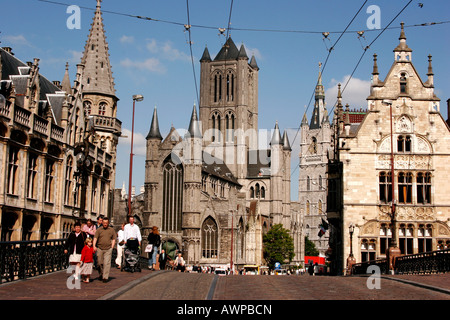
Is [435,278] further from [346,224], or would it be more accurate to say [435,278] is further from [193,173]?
[193,173]

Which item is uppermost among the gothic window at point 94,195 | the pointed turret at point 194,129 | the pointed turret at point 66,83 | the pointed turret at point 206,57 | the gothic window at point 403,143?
the pointed turret at point 206,57

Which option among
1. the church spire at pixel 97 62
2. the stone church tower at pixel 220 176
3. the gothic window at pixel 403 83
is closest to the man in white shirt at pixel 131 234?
the gothic window at pixel 403 83

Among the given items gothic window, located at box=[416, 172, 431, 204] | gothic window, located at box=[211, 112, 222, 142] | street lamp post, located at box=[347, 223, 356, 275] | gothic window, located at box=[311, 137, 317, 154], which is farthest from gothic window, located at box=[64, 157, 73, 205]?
gothic window, located at box=[311, 137, 317, 154]

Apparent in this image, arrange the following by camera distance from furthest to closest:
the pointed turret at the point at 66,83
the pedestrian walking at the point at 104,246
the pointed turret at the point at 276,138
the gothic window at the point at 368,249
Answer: the pointed turret at the point at 276,138
the pointed turret at the point at 66,83
the gothic window at the point at 368,249
the pedestrian walking at the point at 104,246

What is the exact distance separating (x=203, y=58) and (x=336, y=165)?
253ft

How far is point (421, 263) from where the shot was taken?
86.9 ft

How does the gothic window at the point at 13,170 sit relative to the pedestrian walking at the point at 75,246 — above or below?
above

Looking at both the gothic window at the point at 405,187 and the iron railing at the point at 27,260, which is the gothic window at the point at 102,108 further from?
the iron railing at the point at 27,260

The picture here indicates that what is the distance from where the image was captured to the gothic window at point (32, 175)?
32000 mm

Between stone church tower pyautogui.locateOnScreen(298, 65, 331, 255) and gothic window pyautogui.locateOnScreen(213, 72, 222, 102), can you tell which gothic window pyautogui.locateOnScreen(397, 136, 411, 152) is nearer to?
gothic window pyautogui.locateOnScreen(213, 72, 222, 102)

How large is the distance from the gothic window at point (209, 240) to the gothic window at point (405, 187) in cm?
4424

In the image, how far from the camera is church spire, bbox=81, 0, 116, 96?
5309 centimetres

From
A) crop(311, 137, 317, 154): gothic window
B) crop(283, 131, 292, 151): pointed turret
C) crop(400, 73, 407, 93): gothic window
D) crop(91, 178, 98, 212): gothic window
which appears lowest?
crop(91, 178, 98, 212): gothic window

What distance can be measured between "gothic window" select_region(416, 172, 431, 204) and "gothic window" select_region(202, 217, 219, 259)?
4450cm
